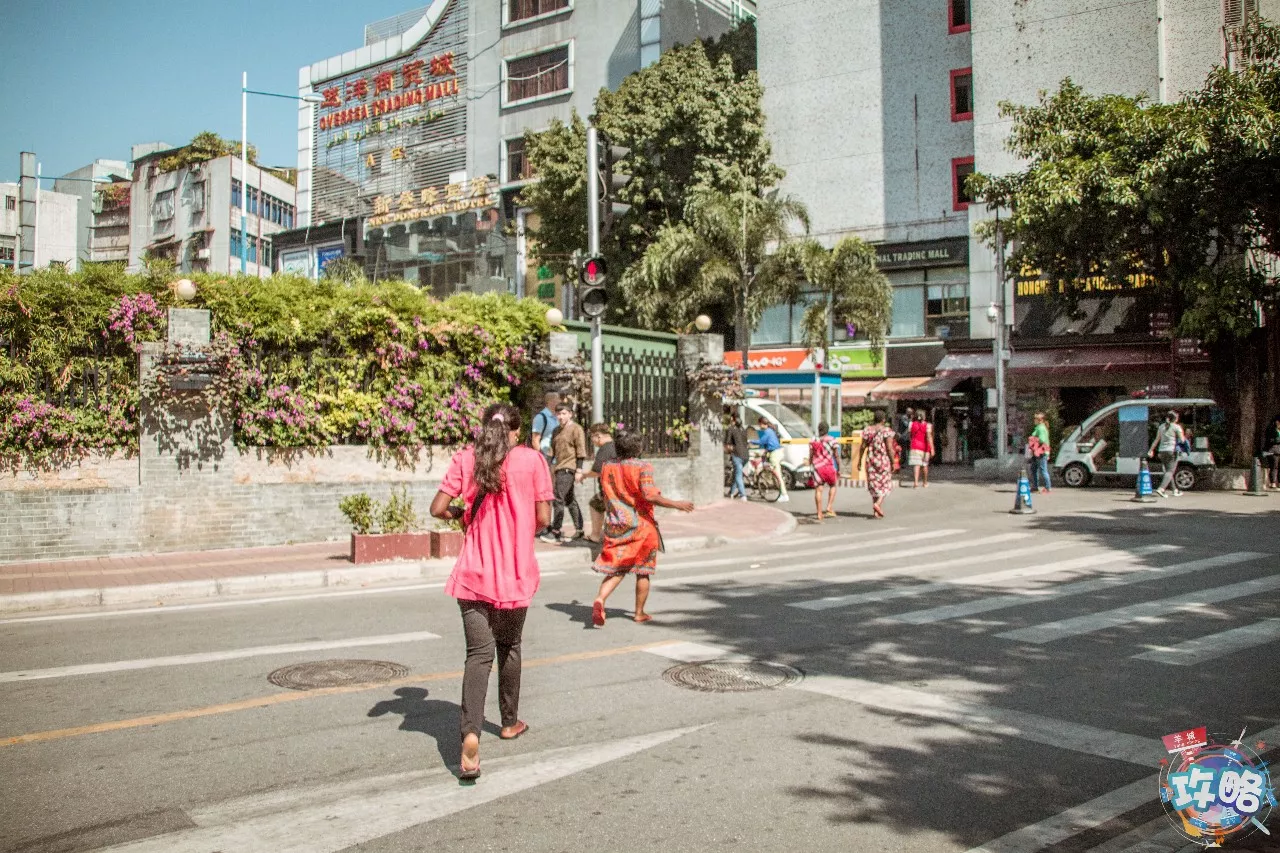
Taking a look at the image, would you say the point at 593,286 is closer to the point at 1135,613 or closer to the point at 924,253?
the point at 1135,613

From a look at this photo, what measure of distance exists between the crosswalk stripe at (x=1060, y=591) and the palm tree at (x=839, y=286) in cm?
1794

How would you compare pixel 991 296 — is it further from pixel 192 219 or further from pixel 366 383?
pixel 192 219

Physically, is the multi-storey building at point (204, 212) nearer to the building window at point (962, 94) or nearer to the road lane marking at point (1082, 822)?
the building window at point (962, 94)

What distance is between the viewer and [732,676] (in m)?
6.61

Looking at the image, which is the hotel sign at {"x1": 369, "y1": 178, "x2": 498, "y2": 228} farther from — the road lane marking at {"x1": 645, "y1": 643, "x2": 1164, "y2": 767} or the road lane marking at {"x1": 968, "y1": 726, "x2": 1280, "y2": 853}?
the road lane marking at {"x1": 968, "y1": 726, "x2": 1280, "y2": 853}

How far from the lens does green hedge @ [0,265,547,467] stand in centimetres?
1242

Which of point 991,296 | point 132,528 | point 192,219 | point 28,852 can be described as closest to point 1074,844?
point 28,852

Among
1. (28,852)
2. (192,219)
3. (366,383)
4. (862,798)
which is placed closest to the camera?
(28,852)

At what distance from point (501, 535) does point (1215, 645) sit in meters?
5.43

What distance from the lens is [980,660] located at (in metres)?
7.02

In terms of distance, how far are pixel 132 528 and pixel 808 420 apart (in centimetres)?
2095

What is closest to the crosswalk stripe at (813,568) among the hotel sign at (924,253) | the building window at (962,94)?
the hotel sign at (924,253)

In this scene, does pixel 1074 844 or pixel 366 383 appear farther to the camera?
pixel 366 383

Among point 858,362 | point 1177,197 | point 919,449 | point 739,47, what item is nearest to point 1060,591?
point 919,449
